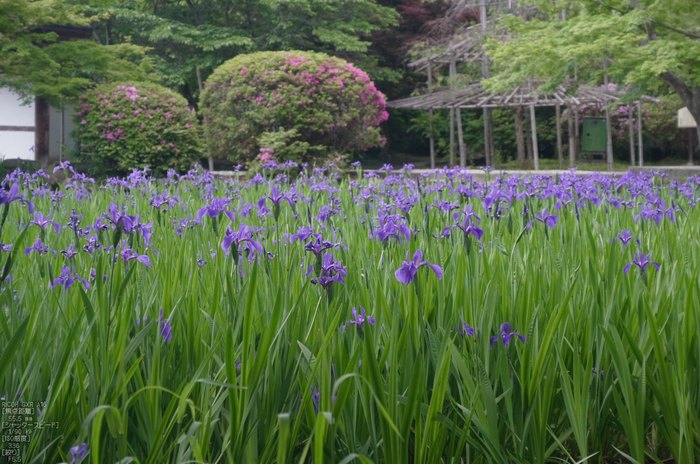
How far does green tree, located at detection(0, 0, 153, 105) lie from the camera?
12.1 metres

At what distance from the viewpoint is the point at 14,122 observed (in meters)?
14.6

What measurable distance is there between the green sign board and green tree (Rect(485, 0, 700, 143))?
1064cm

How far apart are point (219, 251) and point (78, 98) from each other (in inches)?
513

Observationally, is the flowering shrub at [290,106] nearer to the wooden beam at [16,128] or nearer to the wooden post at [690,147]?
the wooden beam at [16,128]

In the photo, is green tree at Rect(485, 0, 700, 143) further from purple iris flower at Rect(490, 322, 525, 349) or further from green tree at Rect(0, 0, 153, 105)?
green tree at Rect(0, 0, 153, 105)

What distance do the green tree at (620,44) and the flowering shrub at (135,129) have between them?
6419mm

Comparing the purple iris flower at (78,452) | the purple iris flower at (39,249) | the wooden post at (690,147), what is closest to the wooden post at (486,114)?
the wooden post at (690,147)

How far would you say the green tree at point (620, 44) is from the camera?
27.0 ft

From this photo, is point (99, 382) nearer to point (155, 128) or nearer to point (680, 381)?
point (680, 381)

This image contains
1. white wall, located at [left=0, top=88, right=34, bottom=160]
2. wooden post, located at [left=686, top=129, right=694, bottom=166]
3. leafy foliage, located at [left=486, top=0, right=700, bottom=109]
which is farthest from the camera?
wooden post, located at [left=686, top=129, right=694, bottom=166]

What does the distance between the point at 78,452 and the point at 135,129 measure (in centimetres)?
1192

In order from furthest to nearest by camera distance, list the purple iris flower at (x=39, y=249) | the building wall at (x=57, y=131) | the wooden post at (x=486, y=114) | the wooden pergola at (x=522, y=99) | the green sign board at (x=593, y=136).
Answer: the green sign board at (x=593, y=136), the wooden post at (x=486, y=114), the wooden pergola at (x=522, y=99), the building wall at (x=57, y=131), the purple iris flower at (x=39, y=249)

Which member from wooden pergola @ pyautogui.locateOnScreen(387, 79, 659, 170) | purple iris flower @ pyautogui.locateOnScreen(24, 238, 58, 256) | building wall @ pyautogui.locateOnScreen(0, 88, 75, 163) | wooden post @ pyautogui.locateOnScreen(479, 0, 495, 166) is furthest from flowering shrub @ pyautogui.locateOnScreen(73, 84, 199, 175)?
purple iris flower @ pyautogui.locateOnScreen(24, 238, 58, 256)

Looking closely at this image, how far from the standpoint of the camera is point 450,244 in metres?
2.61
